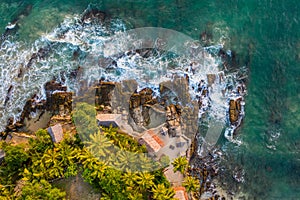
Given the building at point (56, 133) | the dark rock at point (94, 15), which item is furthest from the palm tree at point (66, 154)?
the dark rock at point (94, 15)

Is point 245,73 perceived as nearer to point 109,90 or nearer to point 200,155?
point 200,155

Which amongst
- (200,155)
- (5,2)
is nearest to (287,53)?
(200,155)

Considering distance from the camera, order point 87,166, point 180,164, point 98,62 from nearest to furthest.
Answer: point 87,166
point 180,164
point 98,62

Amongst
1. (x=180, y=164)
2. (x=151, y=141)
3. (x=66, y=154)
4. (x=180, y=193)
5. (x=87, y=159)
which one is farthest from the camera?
(x=151, y=141)

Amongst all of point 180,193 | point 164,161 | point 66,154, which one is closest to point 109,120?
point 66,154

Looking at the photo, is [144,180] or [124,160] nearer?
[144,180]

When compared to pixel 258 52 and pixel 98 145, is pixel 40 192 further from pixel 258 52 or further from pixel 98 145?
pixel 258 52

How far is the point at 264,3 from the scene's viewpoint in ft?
120

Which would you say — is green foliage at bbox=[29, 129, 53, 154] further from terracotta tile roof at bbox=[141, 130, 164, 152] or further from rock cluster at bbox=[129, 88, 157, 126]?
terracotta tile roof at bbox=[141, 130, 164, 152]

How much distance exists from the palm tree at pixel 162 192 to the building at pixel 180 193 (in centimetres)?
138

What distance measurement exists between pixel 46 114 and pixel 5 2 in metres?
13.1

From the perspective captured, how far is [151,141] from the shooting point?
34406 mm

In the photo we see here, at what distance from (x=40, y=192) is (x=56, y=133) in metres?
5.86

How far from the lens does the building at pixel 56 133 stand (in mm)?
33750
